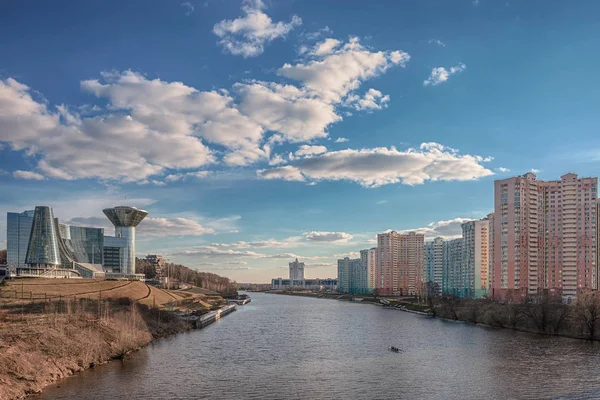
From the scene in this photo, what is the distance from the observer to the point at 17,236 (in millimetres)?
130875

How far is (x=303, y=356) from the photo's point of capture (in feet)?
182

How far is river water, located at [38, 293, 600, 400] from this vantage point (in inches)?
1497

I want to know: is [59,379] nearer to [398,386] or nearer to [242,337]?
[398,386]

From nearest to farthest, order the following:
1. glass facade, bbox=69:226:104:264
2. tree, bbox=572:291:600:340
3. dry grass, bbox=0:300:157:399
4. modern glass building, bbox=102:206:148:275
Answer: dry grass, bbox=0:300:157:399 → tree, bbox=572:291:600:340 → glass facade, bbox=69:226:104:264 → modern glass building, bbox=102:206:148:275

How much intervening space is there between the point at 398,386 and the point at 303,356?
1687cm

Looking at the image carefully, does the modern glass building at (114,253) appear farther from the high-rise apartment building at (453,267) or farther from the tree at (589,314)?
the tree at (589,314)

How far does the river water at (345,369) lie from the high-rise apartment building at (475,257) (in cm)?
8962

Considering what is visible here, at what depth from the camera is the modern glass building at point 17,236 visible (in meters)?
130

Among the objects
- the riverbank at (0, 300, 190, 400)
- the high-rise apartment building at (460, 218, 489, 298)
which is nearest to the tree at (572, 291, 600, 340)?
the riverbank at (0, 300, 190, 400)

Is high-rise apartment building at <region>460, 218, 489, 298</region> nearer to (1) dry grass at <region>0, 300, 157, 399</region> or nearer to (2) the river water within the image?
(2) the river water

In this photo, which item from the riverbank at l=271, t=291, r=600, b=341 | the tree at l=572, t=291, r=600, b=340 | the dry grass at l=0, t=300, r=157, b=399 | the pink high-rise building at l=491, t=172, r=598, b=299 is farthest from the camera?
the pink high-rise building at l=491, t=172, r=598, b=299

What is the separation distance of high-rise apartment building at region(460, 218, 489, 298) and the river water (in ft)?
294

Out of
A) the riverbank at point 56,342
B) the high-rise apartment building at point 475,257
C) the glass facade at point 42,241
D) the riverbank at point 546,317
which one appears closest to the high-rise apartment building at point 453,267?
the high-rise apartment building at point 475,257

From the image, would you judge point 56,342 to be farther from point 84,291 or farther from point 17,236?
point 17,236
